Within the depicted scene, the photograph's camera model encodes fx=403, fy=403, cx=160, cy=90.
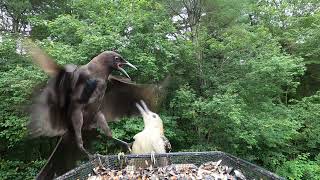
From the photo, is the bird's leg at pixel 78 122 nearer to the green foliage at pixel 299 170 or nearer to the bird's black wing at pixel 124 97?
the bird's black wing at pixel 124 97

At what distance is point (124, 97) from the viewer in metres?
2.44

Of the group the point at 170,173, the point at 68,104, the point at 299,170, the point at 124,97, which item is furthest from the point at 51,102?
the point at 299,170

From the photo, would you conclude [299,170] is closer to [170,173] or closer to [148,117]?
[148,117]

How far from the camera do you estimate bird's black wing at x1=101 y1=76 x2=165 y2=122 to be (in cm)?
241

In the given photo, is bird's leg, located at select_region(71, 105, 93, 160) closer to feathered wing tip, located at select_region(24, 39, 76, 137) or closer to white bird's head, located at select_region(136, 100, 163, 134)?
feathered wing tip, located at select_region(24, 39, 76, 137)

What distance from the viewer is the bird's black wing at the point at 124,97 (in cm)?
241

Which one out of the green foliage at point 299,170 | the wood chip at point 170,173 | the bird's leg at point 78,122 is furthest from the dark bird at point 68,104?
the green foliage at point 299,170

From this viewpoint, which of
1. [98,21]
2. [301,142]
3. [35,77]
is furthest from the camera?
[301,142]

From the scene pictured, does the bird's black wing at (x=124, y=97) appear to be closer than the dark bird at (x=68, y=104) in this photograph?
No

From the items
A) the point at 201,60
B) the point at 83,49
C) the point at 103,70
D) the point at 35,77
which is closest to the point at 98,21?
the point at 83,49

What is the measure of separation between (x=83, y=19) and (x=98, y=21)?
85cm

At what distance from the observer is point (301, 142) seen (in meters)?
7.44

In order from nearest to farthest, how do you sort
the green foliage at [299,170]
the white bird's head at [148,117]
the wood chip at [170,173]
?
1. the wood chip at [170,173]
2. the white bird's head at [148,117]
3. the green foliage at [299,170]

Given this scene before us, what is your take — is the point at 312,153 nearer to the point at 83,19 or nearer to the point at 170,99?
the point at 170,99
